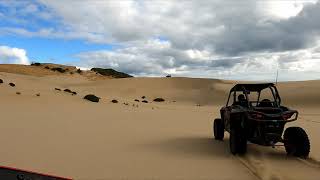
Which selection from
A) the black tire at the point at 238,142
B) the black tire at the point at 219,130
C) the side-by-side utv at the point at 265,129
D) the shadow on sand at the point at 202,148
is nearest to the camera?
the side-by-side utv at the point at 265,129

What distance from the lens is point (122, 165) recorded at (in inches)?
332

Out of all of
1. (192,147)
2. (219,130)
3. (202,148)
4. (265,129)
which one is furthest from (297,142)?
(219,130)

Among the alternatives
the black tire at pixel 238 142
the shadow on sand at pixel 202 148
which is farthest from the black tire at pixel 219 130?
the black tire at pixel 238 142

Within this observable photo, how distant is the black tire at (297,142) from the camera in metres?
9.50

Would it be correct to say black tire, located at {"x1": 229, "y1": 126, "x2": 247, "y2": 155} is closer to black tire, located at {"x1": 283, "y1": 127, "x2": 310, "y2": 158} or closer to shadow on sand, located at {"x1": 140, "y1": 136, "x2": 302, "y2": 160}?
shadow on sand, located at {"x1": 140, "y1": 136, "x2": 302, "y2": 160}

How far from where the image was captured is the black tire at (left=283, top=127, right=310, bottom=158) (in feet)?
31.2

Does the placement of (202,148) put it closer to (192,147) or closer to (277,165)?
(192,147)

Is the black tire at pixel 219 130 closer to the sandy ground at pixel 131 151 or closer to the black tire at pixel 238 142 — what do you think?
the sandy ground at pixel 131 151

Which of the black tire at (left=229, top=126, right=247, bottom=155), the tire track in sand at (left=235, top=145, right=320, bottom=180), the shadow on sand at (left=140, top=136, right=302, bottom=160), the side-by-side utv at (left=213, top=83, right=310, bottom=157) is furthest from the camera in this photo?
the shadow on sand at (left=140, top=136, right=302, bottom=160)

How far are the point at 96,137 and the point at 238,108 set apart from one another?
3916 millimetres

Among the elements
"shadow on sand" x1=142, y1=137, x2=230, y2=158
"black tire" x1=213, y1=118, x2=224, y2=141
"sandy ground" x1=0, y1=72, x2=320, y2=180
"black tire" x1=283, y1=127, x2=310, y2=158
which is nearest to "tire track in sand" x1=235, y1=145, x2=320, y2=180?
"sandy ground" x1=0, y1=72, x2=320, y2=180

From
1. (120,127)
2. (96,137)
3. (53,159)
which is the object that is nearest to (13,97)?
(120,127)

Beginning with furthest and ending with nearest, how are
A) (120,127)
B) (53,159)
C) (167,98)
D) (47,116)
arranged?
(167,98) < (47,116) < (120,127) < (53,159)

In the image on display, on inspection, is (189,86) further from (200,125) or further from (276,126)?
(276,126)
